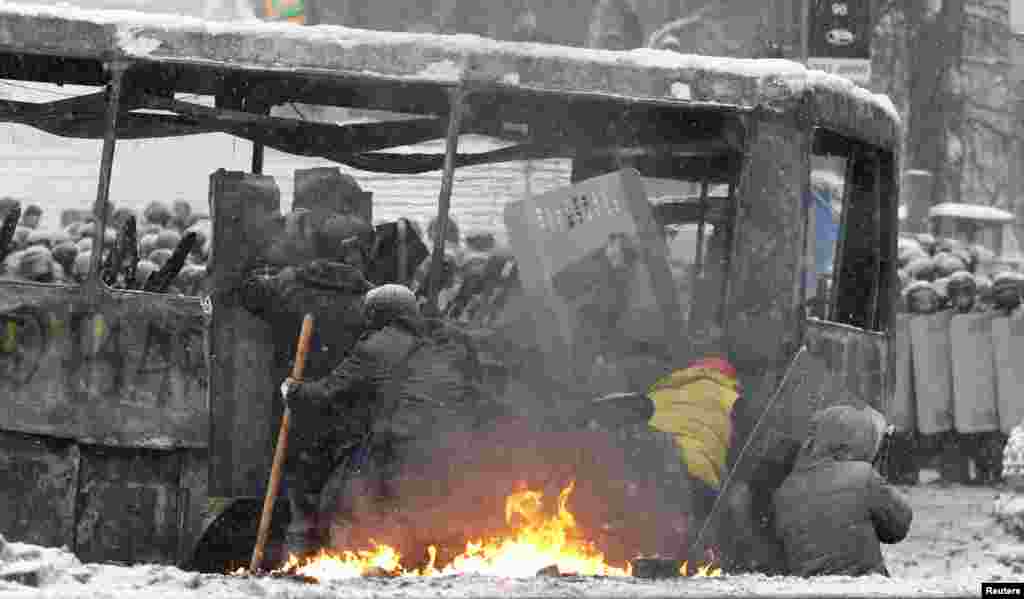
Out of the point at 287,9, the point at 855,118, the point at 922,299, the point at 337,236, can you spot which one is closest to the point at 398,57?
the point at 337,236

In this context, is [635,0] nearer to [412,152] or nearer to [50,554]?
[412,152]

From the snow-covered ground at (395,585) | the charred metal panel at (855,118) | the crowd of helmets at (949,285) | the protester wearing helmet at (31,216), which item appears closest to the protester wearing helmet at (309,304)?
the snow-covered ground at (395,585)

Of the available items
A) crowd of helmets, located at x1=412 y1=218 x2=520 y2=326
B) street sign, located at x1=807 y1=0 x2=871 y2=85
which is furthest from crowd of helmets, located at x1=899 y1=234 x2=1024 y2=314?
crowd of helmets, located at x1=412 y1=218 x2=520 y2=326

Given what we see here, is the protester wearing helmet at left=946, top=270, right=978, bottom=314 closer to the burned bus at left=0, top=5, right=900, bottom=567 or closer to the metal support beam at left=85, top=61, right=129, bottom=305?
the burned bus at left=0, top=5, right=900, bottom=567

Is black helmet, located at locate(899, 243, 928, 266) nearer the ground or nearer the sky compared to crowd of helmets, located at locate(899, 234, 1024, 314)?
nearer the sky

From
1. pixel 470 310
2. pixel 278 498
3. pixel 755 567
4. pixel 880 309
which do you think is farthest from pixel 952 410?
pixel 278 498

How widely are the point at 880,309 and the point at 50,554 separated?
6184 millimetres

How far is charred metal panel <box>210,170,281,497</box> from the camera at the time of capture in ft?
32.5

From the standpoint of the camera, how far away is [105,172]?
9570mm

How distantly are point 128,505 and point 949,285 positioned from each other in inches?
415

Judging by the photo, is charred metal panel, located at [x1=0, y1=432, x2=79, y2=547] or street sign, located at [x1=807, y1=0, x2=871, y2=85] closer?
charred metal panel, located at [x1=0, y1=432, x2=79, y2=547]

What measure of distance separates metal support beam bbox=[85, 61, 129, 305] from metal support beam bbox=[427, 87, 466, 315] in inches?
66.5

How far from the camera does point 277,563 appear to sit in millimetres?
9695

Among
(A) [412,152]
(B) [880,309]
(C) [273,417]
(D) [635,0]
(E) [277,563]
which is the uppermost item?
(D) [635,0]
